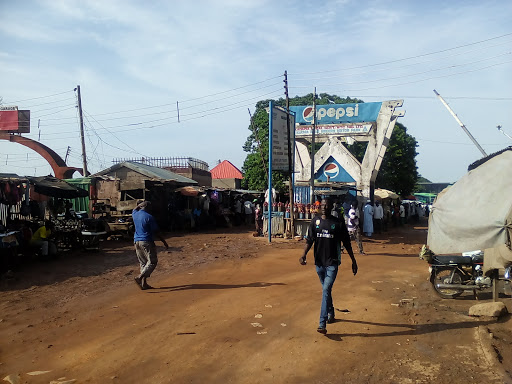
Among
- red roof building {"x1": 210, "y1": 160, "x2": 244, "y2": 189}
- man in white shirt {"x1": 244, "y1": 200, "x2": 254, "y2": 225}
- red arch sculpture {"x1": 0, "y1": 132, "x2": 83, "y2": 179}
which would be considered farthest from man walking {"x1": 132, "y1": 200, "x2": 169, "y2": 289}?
red roof building {"x1": 210, "y1": 160, "x2": 244, "y2": 189}

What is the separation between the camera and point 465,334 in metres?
5.98

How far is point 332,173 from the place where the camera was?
23.0 metres

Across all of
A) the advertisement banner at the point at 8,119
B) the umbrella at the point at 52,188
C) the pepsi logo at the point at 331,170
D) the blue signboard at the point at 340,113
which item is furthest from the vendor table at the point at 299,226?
the advertisement banner at the point at 8,119

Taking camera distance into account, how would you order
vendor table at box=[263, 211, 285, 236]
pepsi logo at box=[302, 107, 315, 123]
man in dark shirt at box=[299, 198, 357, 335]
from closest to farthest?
man in dark shirt at box=[299, 198, 357, 335] < vendor table at box=[263, 211, 285, 236] < pepsi logo at box=[302, 107, 315, 123]

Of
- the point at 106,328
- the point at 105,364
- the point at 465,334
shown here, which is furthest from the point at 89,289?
the point at 465,334

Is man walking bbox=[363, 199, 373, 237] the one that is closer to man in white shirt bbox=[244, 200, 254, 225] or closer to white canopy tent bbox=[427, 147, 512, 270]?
man in white shirt bbox=[244, 200, 254, 225]

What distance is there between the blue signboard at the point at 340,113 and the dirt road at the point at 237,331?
12.3 m

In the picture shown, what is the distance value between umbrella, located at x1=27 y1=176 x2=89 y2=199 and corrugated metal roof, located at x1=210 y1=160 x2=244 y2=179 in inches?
1534

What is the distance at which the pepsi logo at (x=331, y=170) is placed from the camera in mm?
22875

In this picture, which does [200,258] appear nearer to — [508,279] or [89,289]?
[89,289]

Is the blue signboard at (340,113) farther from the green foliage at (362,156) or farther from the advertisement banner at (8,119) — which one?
the advertisement banner at (8,119)

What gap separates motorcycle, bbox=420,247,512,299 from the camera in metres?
7.75

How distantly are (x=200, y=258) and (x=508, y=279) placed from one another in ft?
28.1

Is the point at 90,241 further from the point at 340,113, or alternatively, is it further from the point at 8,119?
the point at 8,119
